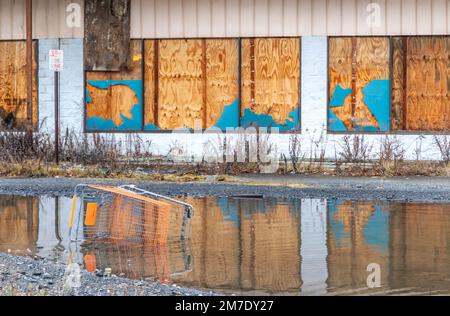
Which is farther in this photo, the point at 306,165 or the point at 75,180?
the point at 306,165

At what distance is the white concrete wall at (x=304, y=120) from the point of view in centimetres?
2314

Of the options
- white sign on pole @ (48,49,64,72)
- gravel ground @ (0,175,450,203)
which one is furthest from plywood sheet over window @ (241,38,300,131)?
white sign on pole @ (48,49,64,72)

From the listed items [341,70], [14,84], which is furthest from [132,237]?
[14,84]

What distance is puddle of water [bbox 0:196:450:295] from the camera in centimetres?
1003

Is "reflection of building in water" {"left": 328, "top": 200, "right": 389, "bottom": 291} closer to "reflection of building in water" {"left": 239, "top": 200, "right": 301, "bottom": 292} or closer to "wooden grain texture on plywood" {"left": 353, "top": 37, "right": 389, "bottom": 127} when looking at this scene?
"reflection of building in water" {"left": 239, "top": 200, "right": 301, "bottom": 292}

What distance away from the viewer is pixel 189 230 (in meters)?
13.0

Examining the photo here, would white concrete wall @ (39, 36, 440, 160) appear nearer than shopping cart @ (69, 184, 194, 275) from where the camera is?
No

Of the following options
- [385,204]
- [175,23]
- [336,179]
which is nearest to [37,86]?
[175,23]

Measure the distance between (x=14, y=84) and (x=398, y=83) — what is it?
968 cm

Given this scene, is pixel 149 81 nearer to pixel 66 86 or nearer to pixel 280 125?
pixel 66 86

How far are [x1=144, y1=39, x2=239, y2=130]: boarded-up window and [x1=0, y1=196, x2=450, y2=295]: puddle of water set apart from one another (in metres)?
7.19

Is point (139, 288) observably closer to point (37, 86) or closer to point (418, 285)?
point (418, 285)

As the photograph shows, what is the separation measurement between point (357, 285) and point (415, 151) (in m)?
13.5

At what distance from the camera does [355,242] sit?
12500 millimetres
